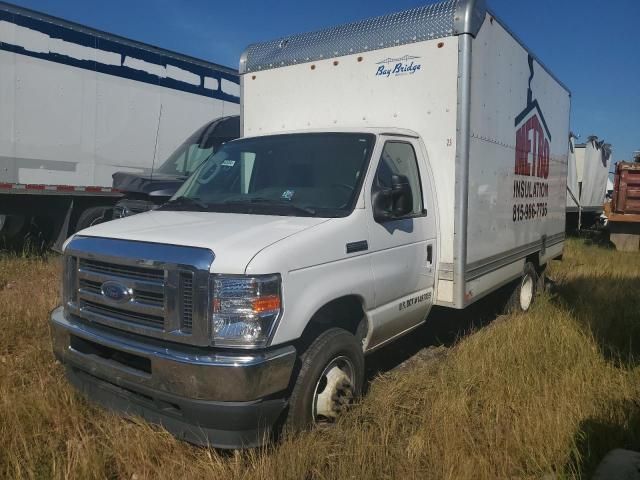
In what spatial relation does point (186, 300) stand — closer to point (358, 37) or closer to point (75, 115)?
point (358, 37)

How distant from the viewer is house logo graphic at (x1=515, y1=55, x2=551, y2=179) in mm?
6270

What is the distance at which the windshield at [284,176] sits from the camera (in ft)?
12.6

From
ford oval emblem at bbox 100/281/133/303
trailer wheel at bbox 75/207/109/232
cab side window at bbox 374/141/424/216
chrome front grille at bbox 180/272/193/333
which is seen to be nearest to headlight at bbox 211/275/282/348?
chrome front grille at bbox 180/272/193/333

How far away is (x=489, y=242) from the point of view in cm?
536

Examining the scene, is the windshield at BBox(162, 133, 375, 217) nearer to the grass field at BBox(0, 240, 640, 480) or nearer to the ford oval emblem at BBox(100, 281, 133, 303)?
the ford oval emblem at BBox(100, 281, 133, 303)

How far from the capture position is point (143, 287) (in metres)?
3.06

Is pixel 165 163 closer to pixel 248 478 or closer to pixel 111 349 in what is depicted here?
pixel 111 349

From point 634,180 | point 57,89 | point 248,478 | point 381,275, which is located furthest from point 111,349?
point 634,180

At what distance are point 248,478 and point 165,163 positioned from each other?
25.3ft

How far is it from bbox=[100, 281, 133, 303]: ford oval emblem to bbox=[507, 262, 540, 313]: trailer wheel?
195 inches

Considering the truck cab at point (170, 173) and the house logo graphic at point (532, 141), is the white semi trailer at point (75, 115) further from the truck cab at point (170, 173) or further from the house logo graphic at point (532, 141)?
the house logo graphic at point (532, 141)

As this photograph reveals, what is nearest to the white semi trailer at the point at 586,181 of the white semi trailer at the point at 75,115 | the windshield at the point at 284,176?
the white semi trailer at the point at 75,115

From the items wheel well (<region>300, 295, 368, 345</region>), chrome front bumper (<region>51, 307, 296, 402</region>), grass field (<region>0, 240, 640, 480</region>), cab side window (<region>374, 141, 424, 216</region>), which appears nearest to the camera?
chrome front bumper (<region>51, 307, 296, 402</region>)

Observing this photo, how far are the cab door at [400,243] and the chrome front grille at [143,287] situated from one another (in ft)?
4.54
